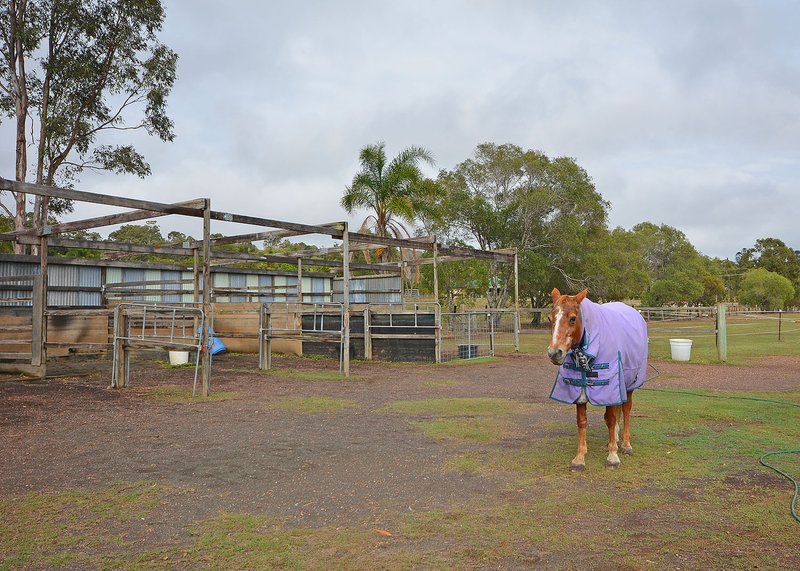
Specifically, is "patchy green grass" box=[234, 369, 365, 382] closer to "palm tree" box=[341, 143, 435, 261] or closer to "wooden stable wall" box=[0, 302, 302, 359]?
"wooden stable wall" box=[0, 302, 302, 359]

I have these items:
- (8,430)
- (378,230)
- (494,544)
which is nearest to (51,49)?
(378,230)

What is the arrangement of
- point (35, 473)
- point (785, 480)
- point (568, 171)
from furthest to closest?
point (568, 171)
point (35, 473)
point (785, 480)

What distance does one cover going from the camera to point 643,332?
5.84 m

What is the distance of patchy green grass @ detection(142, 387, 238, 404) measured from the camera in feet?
29.5

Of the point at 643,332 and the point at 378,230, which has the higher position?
the point at 378,230

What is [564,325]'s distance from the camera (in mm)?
4887

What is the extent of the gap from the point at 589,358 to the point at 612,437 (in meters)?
0.85

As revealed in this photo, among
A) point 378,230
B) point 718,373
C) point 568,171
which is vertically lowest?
point 718,373

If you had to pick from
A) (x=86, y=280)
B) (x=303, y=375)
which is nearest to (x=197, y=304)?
(x=303, y=375)

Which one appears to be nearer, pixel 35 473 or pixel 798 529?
pixel 798 529

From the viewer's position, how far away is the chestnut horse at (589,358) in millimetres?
4941

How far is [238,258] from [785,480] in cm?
1503

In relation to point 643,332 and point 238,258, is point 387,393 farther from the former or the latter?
point 238,258

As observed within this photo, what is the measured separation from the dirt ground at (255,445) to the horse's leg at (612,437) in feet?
3.80
